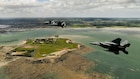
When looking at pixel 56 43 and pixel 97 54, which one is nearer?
pixel 97 54

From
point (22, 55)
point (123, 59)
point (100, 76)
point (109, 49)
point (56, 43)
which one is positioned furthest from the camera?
point (56, 43)

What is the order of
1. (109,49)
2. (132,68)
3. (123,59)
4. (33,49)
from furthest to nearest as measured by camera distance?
1. (33,49)
2. (123,59)
3. (132,68)
4. (109,49)

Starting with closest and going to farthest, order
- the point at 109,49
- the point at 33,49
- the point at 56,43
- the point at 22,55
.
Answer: the point at 109,49
the point at 22,55
the point at 33,49
the point at 56,43

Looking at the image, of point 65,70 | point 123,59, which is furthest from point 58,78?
point 123,59

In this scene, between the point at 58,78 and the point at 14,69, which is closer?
the point at 58,78

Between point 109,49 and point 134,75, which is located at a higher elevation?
point 109,49

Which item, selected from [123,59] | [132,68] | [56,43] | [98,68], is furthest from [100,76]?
[56,43]

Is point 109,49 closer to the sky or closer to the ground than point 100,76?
closer to the sky

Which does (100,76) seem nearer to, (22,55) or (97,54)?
(97,54)

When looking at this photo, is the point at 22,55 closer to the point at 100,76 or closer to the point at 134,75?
the point at 100,76
